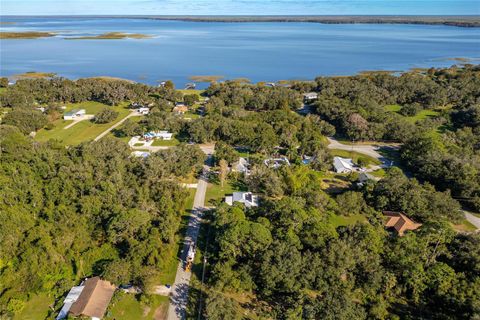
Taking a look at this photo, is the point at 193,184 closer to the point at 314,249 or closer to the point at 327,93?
the point at 314,249

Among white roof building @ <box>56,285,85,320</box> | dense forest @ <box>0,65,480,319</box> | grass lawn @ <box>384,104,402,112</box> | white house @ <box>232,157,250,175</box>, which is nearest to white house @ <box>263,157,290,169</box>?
dense forest @ <box>0,65,480,319</box>

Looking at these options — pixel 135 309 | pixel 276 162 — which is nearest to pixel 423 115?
pixel 276 162

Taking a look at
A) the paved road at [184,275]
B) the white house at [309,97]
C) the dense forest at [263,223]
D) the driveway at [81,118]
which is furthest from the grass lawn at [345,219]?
the driveway at [81,118]

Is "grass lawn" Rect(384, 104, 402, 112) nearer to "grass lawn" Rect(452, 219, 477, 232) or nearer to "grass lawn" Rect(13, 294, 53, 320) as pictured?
"grass lawn" Rect(452, 219, 477, 232)

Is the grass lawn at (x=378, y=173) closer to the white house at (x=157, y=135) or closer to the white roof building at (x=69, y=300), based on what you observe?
the white house at (x=157, y=135)

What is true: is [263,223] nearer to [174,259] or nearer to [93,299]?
[174,259]

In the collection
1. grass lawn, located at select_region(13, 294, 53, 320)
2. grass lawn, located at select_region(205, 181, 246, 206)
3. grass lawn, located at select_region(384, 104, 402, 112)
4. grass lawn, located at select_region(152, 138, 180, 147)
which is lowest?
grass lawn, located at select_region(13, 294, 53, 320)

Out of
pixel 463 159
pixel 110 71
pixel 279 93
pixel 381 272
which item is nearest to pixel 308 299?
pixel 381 272
